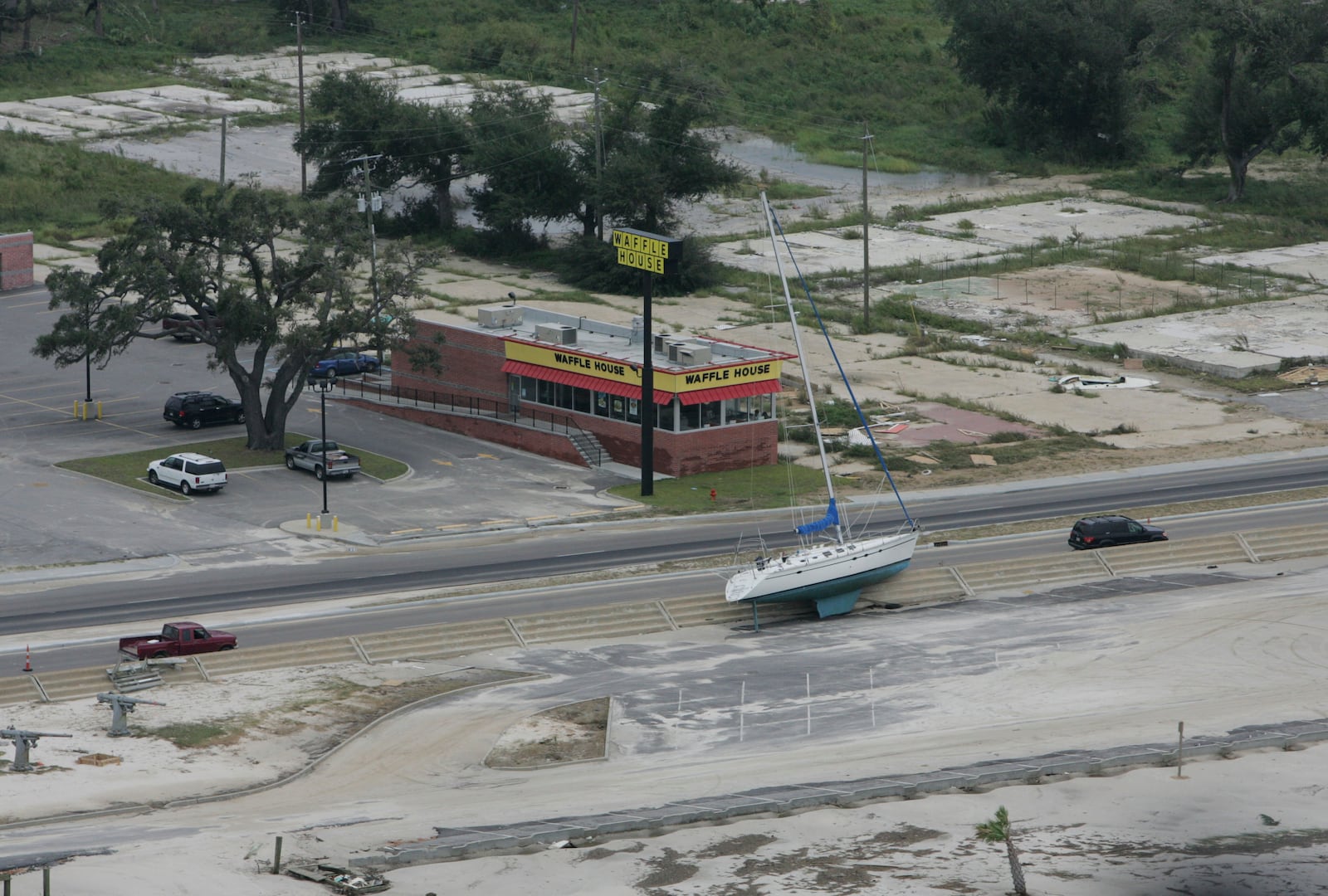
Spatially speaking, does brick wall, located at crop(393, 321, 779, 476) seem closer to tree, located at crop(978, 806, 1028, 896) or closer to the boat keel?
the boat keel

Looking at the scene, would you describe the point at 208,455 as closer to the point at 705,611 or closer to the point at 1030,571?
the point at 705,611

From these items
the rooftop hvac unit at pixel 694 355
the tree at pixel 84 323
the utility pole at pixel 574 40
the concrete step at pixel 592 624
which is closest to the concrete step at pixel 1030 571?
the concrete step at pixel 592 624

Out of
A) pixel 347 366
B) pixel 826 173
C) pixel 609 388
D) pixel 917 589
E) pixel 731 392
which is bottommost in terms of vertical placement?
pixel 917 589

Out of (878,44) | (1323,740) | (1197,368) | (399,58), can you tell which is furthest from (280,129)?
(1323,740)

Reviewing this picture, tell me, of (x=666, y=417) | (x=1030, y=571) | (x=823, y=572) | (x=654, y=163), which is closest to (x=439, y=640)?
(x=823, y=572)

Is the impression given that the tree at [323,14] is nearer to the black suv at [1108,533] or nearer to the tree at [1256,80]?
the tree at [1256,80]

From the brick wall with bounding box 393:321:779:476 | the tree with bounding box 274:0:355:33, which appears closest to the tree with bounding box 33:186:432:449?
the brick wall with bounding box 393:321:779:476

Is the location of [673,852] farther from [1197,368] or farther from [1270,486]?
[1197,368]
